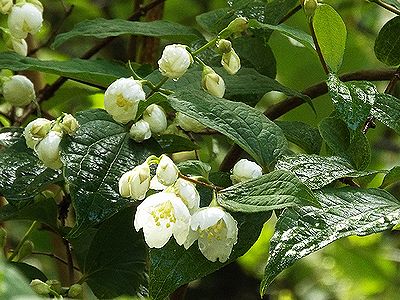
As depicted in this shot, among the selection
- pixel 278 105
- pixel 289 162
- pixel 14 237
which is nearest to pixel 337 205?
pixel 289 162

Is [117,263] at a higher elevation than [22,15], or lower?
lower

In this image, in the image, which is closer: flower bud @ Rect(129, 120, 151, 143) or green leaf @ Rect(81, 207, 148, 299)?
flower bud @ Rect(129, 120, 151, 143)

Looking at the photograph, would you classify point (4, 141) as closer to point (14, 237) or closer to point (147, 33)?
point (147, 33)

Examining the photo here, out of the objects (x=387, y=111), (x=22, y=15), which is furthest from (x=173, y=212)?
(x=22, y=15)

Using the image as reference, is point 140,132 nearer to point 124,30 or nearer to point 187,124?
point 187,124

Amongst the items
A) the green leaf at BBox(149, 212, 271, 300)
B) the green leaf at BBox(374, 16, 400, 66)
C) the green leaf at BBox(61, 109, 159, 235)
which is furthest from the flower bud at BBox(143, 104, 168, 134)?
the green leaf at BBox(374, 16, 400, 66)

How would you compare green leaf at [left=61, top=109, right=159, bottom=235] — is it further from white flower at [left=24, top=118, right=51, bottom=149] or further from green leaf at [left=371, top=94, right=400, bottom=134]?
green leaf at [left=371, top=94, right=400, bottom=134]

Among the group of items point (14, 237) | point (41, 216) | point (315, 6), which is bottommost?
point (14, 237)
